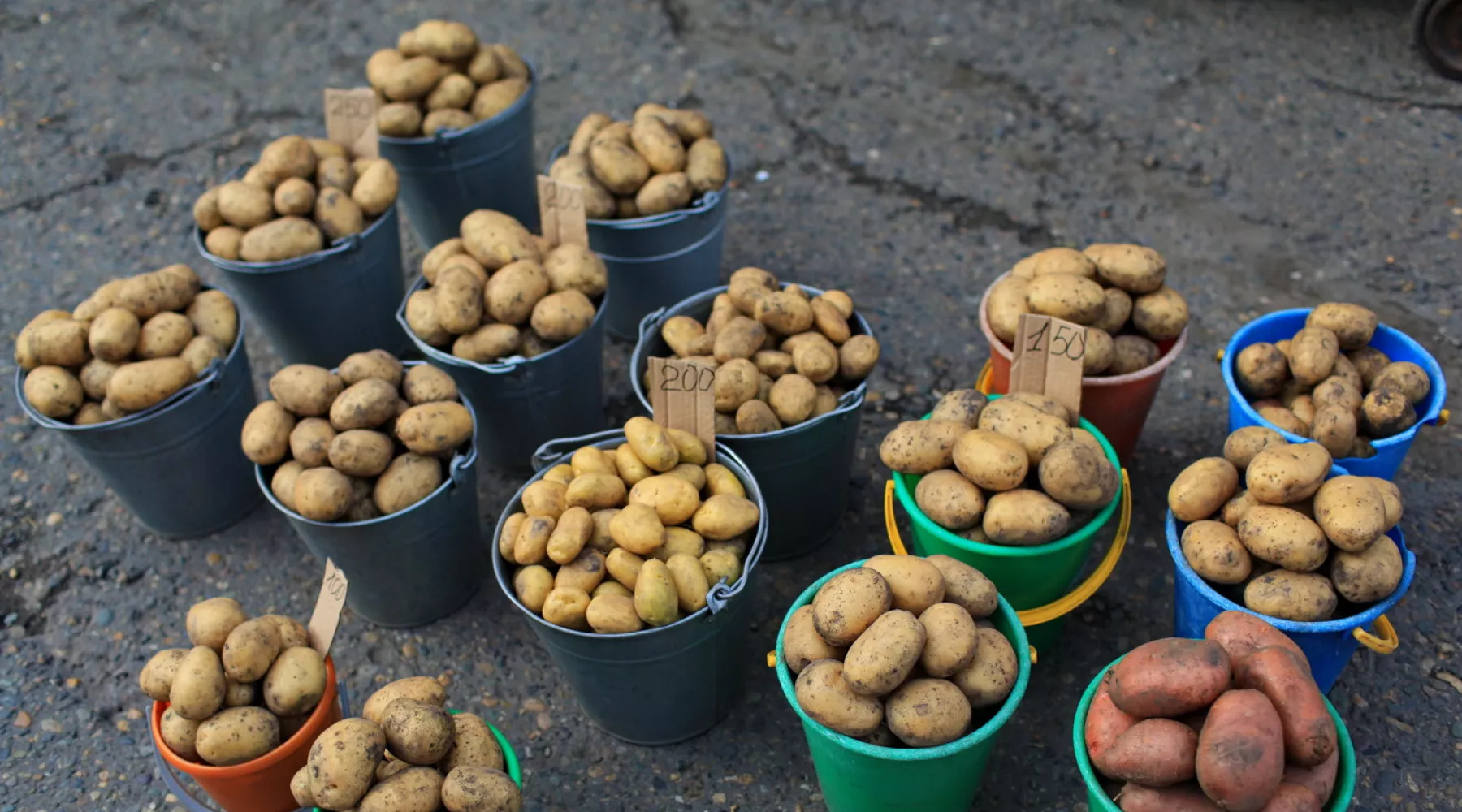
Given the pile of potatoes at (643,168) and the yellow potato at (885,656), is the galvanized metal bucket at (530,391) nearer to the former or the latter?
the pile of potatoes at (643,168)

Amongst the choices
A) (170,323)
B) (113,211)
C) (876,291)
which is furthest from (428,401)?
(113,211)

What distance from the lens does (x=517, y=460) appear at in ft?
10.9

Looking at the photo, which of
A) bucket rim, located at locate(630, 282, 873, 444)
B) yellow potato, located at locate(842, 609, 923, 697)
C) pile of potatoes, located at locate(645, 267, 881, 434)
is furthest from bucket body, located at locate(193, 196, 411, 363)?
yellow potato, located at locate(842, 609, 923, 697)

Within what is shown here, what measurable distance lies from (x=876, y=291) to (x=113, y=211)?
3434 millimetres

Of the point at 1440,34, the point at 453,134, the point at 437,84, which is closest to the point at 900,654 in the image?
the point at 453,134

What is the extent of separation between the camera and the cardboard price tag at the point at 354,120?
11.5 ft

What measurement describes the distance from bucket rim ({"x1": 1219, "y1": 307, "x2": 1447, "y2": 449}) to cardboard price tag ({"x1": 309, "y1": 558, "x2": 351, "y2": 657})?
2218mm

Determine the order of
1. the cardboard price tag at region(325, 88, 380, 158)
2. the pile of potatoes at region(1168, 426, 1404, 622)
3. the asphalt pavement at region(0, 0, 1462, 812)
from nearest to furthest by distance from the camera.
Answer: the pile of potatoes at region(1168, 426, 1404, 622)
the asphalt pavement at region(0, 0, 1462, 812)
the cardboard price tag at region(325, 88, 380, 158)

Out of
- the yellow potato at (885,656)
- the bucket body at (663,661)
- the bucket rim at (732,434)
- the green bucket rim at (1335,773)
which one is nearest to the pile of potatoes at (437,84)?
the bucket rim at (732,434)

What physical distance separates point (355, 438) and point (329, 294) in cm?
103

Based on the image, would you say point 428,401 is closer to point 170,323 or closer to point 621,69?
point 170,323

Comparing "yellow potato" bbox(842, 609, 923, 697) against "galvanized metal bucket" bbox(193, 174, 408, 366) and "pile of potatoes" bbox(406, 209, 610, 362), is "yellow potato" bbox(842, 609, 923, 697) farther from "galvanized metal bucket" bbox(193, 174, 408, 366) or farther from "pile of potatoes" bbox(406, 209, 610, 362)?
"galvanized metal bucket" bbox(193, 174, 408, 366)

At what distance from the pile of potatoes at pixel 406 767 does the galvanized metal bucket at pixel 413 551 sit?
2.01 ft

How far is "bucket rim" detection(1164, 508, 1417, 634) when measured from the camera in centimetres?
206
